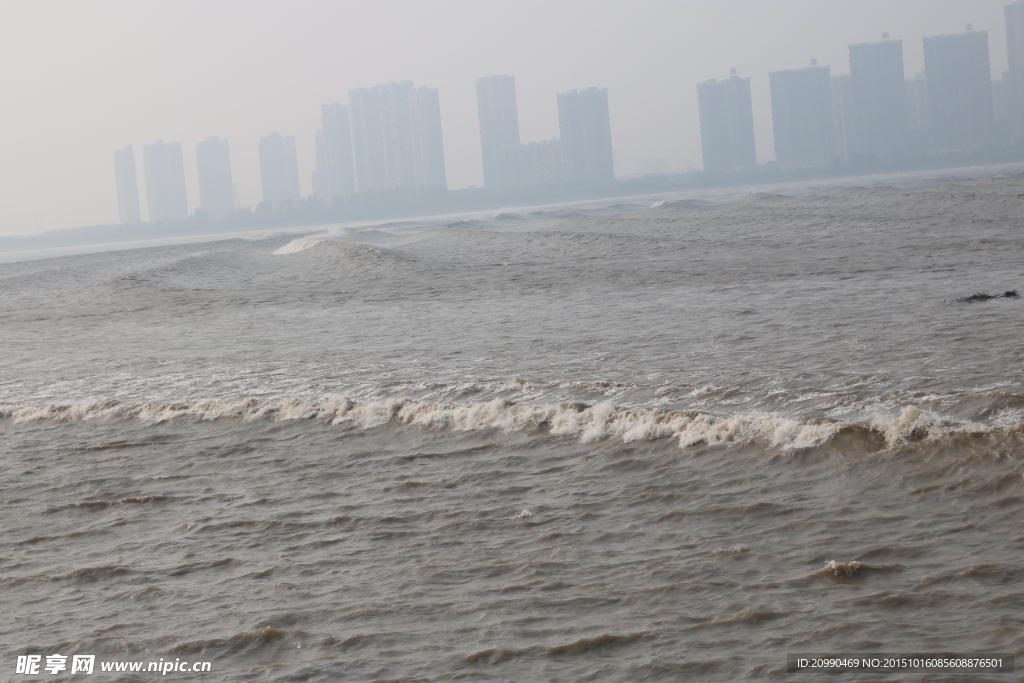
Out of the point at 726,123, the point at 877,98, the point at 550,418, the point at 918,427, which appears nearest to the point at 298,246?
the point at 550,418

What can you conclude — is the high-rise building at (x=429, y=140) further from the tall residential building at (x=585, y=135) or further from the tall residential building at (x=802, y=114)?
the tall residential building at (x=802, y=114)

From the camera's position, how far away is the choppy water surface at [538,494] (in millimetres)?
4438

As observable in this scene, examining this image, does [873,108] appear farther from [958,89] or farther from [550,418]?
[550,418]

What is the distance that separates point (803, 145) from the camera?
19062 cm

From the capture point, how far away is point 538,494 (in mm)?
6543

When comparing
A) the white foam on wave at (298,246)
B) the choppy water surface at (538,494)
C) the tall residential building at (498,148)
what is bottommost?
the choppy water surface at (538,494)

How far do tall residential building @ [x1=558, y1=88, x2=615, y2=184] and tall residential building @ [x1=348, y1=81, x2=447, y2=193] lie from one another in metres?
25.1

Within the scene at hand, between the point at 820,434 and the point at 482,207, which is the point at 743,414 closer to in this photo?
the point at 820,434

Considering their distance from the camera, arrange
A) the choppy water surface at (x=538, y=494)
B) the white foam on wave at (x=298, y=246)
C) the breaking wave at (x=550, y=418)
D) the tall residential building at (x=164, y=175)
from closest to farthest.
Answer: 1. the choppy water surface at (x=538, y=494)
2. the breaking wave at (x=550, y=418)
3. the white foam on wave at (x=298, y=246)
4. the tall residential building at (x=164, y=175)

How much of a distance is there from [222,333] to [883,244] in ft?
54.6

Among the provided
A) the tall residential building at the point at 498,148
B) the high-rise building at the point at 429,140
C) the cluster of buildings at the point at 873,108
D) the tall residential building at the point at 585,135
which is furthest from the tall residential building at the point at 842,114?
the high-rise building at the point at 429,140

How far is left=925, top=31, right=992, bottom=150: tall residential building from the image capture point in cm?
17638

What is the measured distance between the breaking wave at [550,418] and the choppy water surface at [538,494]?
0.11 ft

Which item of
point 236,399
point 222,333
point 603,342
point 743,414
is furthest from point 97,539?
point 222,333
